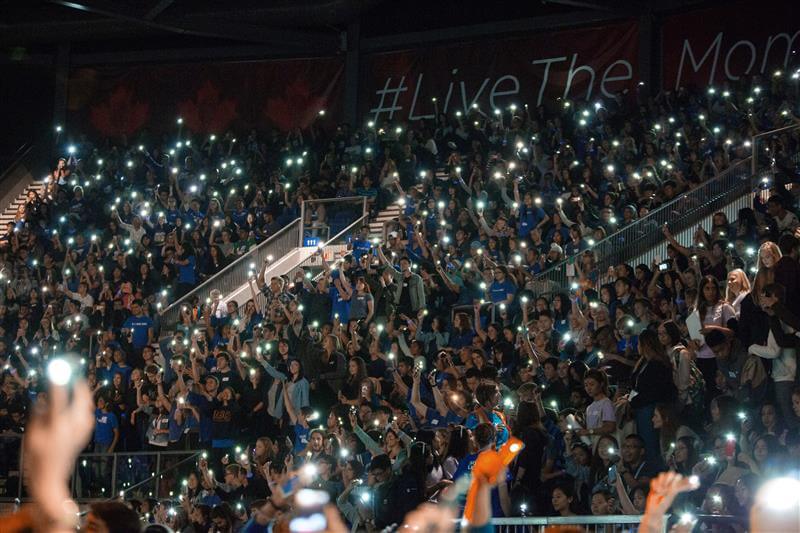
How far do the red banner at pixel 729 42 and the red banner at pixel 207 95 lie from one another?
7.55m

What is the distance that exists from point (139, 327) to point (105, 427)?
2771 mm

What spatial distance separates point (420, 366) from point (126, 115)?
18198 millimetres

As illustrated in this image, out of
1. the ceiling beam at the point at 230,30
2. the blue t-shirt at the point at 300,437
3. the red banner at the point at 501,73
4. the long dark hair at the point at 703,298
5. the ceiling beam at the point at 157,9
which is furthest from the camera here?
the ceiling beam at the point at 230,30

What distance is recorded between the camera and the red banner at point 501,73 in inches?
942

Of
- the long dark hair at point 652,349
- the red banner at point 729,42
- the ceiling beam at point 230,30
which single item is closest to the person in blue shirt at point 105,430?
the long dark hair at point 652,349

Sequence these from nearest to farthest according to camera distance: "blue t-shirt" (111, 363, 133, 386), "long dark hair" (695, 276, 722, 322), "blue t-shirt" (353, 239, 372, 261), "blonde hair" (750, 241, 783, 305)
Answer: "blonde hair" (750, 241, 783, 305)
"long dark hair" (695, 276, 722, 322)
"blue t-shirt" (111, 363, 133, 386)
"blue t-shirt" (353, 239, 372, 261)

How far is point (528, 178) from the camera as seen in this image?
704 inches

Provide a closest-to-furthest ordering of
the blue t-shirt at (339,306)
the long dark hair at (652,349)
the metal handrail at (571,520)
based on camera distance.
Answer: the metal handrail at (571,520), the long dark hair at (652,349), the blue t-shirt at (339,306)

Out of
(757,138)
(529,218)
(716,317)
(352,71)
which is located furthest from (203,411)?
(352,71)

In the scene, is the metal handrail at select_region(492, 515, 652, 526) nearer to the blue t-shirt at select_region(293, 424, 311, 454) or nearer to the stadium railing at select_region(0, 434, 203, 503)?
the blue t-shirt at select_region(293, 424, 311, 454)

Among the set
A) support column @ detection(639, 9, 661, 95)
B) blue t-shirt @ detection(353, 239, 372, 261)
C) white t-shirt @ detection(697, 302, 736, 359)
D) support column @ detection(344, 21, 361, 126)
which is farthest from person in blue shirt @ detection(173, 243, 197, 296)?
white t-shirt @ detection(697, 302, 736, 359)

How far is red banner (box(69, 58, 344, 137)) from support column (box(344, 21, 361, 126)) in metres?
0.26

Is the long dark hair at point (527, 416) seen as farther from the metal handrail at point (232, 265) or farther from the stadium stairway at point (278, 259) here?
the metal handrail at point (232, 265)

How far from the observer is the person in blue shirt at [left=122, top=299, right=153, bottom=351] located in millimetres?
18312
